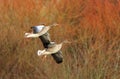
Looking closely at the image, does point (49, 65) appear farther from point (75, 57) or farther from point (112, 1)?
point (112, 1)

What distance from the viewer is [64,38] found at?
3.66 m

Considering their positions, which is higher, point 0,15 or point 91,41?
point 0,15

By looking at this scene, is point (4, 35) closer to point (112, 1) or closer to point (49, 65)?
point (49, 65)

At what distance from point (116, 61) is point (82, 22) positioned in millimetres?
582

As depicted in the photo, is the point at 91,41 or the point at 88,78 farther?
the point at 91,41

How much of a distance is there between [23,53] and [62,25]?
412mm

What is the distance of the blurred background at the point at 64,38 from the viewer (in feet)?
10.8

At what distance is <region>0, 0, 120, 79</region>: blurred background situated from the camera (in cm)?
331

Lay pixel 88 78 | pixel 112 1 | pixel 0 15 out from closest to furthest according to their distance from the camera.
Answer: pixel 88 78, pixel 0 15, pixel 112 1

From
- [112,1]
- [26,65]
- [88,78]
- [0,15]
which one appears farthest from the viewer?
[112,1]

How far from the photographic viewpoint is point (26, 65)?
346 centimetres

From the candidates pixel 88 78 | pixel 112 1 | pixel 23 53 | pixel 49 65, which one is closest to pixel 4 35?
pixel 23 53

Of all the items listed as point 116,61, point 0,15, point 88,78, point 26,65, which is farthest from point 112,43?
point 0,15

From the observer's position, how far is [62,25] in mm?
3736
